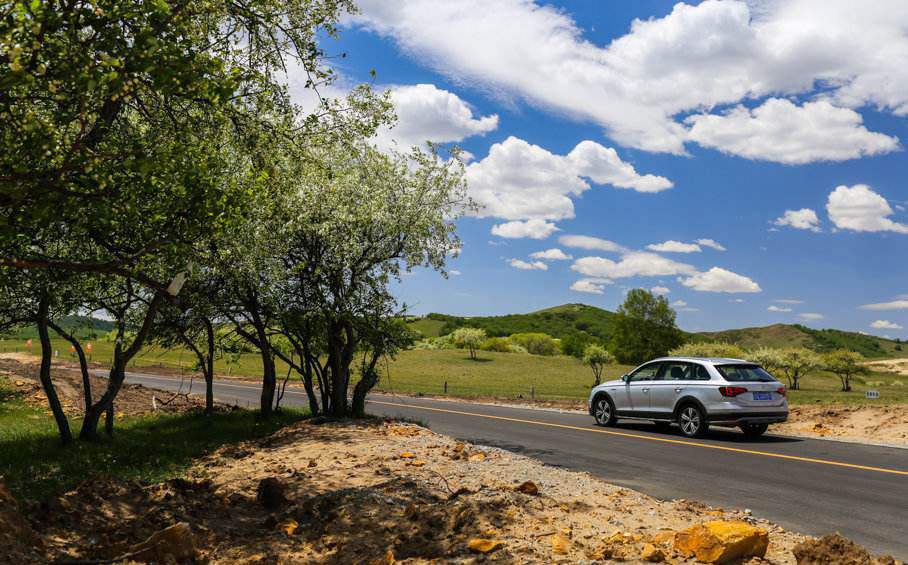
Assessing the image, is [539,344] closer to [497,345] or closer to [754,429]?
[497,345]

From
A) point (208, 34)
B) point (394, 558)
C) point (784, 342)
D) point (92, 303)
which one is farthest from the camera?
point (784, 342)

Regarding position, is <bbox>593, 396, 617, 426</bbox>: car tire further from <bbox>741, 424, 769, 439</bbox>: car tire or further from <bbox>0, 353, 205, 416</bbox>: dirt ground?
<bbox>0, 353, 205, 416</bbox>: dirt ground

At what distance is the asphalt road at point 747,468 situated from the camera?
300 inches

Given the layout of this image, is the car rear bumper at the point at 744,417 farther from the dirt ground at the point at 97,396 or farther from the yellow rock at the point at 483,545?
the dirt ground at the point at 97,396

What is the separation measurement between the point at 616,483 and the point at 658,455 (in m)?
3.04

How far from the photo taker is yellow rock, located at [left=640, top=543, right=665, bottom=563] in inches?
202

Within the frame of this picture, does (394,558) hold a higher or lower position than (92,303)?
lower

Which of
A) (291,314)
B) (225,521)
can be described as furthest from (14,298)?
(225,521)

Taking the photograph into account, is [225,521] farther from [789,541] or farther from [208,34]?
[208,34]

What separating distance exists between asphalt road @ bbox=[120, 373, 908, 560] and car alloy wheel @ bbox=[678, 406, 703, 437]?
16.1 inches

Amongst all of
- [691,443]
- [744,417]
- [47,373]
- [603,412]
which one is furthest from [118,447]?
[744,417]

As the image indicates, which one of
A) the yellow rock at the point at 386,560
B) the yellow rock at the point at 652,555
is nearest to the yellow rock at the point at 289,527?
the yellow rock at the point at 386,560

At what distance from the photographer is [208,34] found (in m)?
10.1

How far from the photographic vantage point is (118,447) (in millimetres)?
11617
